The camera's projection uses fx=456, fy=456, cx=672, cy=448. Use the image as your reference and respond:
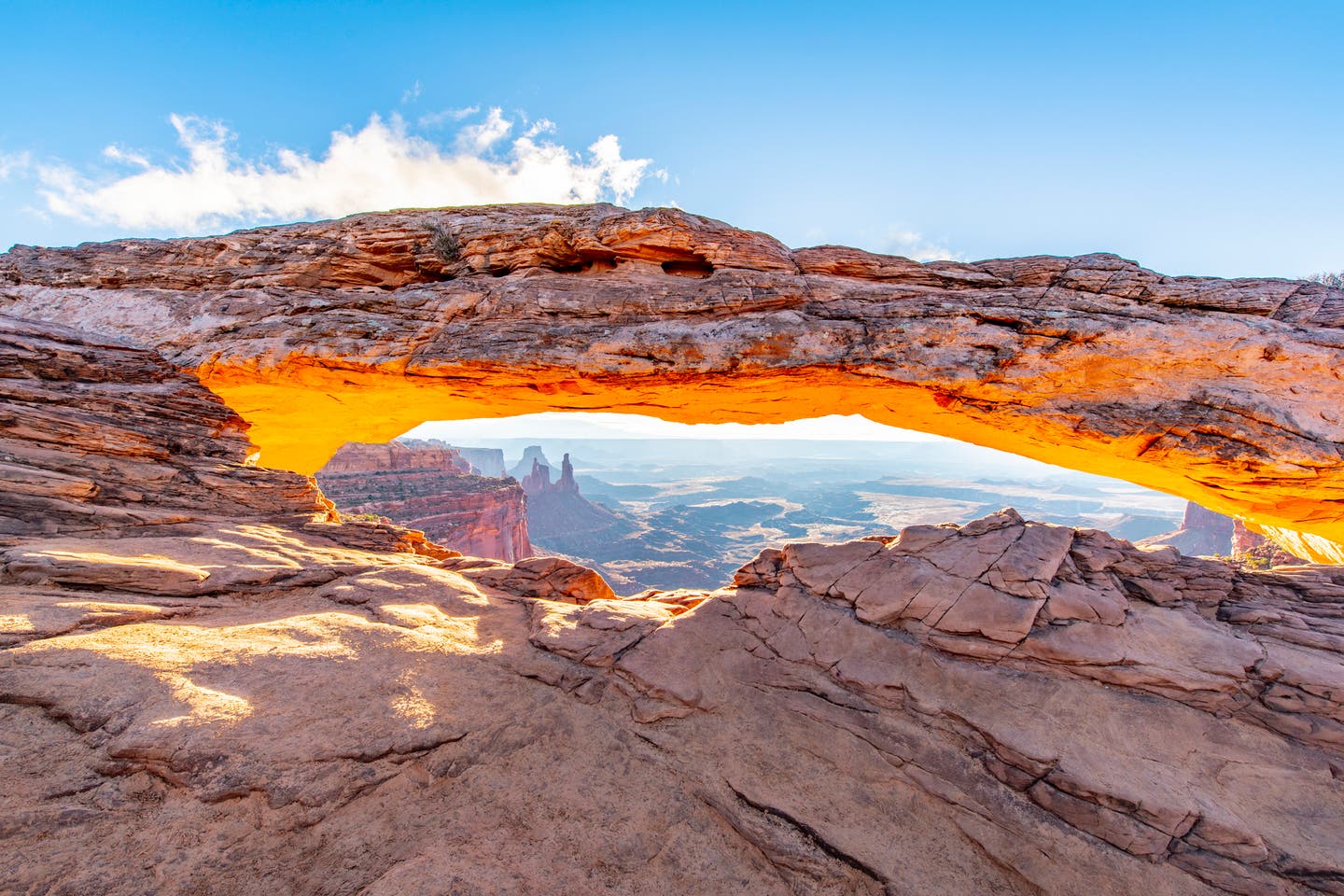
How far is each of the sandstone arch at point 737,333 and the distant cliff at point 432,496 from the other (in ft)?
123

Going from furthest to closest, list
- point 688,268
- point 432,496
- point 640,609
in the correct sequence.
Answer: point 432,496 → point 688,268 → point 640,609

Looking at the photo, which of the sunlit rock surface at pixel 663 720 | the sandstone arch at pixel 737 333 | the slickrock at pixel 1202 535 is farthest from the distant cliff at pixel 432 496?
the slickrock at pixel 1202 535

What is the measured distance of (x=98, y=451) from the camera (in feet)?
38.8

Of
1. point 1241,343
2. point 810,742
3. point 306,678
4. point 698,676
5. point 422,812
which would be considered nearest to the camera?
point 422,812

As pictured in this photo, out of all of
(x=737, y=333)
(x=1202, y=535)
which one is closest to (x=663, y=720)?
(x=737, y=333)

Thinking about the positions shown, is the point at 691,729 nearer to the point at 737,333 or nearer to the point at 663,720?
the point at 663,720

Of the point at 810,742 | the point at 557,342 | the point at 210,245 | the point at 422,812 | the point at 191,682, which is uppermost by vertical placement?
the point at 210,245

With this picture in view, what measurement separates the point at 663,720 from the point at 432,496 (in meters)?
55.5

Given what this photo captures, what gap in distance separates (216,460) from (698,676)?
1544cm

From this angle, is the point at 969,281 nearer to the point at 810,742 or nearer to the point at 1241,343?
→ the point at 1241,343

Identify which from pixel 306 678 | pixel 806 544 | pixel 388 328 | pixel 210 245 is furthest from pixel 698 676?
pixel 210 245

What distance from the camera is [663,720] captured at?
7.87 metres

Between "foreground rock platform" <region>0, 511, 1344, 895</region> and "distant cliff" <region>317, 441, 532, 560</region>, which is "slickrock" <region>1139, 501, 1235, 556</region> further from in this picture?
"distant cliff" <region>317, 441, 532, 560</region>

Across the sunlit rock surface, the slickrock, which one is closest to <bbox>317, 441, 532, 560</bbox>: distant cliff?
the sunlit rock surface
